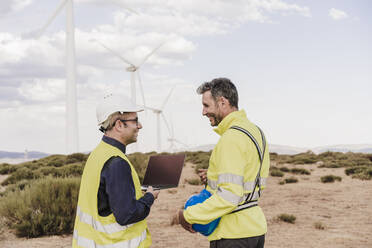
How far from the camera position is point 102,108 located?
9.96 feet

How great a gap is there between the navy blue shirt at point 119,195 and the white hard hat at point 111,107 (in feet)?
1.21

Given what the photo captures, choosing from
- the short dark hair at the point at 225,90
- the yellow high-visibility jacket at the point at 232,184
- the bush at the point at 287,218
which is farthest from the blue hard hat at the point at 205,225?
the bush at the point at 287,218

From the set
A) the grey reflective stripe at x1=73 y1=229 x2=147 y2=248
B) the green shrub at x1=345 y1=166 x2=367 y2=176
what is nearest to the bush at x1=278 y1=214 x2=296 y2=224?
the grey reflective stripe at x1=73 y1=229 x2=147 y2=248

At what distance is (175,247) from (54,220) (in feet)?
8.98

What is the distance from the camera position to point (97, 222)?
2.85m

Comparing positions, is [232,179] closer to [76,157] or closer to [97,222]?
[97,222]

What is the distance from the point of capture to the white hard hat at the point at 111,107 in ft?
9.89

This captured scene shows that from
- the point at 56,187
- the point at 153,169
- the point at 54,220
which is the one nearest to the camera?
the point at 153,169

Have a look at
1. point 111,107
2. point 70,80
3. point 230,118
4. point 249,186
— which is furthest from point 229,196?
point 70,80

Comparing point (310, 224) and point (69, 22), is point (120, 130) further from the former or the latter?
point (69, 22)

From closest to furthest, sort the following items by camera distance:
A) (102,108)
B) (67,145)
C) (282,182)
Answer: (102,108) → (282,182) → (67,145)

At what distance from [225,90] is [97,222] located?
1356 millimetres

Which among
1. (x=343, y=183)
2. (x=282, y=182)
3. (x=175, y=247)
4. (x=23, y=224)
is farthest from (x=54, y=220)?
(x=343, y=183)

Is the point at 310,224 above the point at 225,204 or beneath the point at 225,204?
beneath
